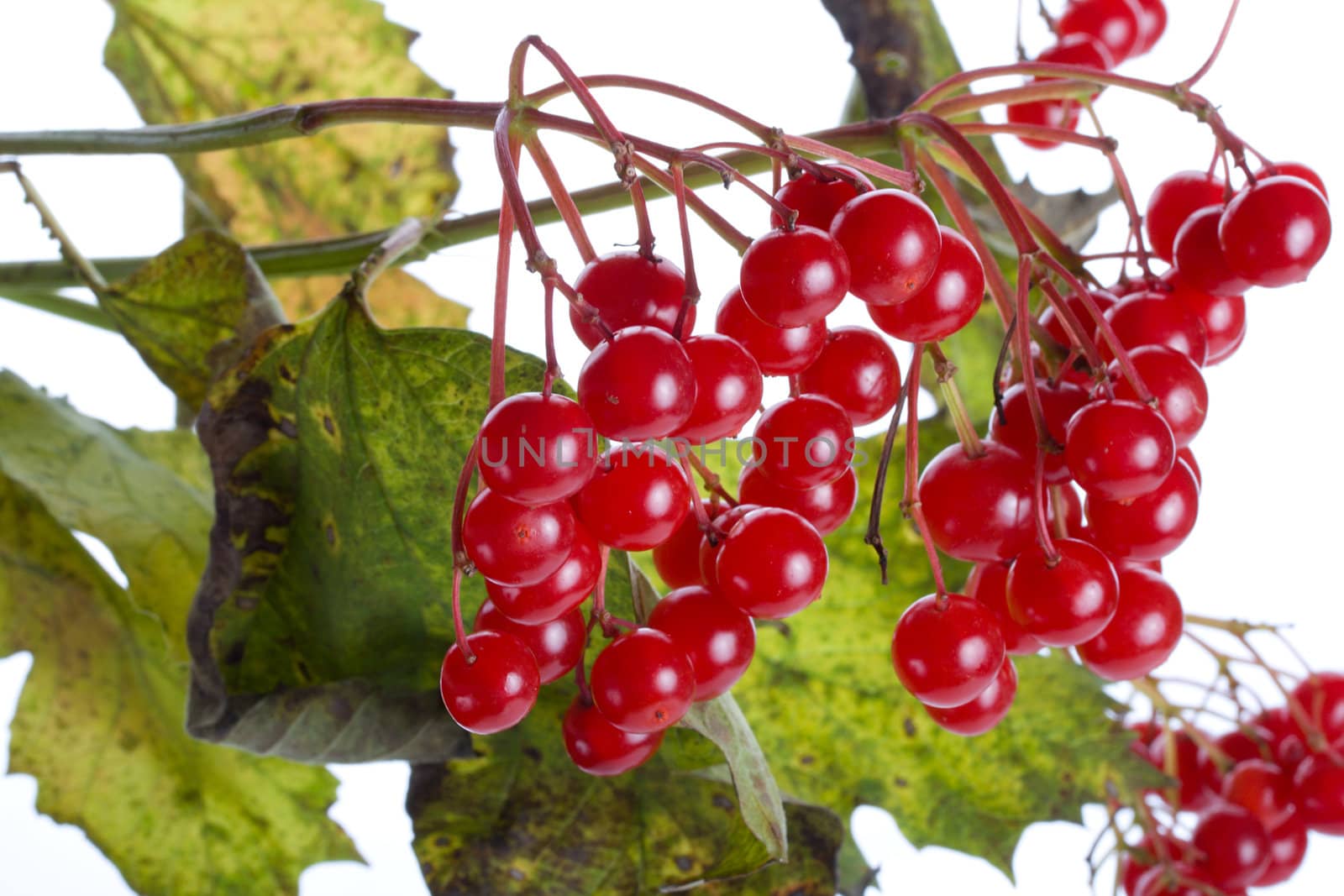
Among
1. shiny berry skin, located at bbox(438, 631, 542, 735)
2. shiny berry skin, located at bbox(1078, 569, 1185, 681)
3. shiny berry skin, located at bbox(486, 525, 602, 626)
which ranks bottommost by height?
shiny berry skin, located at bbox(438, 631, 542, 735)

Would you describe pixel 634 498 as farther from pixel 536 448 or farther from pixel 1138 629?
pixel 1138 629

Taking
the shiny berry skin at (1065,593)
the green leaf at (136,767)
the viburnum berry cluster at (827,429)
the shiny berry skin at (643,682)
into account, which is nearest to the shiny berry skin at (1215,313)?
the viburnum berry cluster at (827,429)

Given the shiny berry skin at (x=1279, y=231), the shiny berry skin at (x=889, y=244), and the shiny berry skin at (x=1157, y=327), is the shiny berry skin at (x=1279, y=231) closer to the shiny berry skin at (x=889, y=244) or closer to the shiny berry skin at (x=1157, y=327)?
the shiny berry skin at (x=1157, y=327)

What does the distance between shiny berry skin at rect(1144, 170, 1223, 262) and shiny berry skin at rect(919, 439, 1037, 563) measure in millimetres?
120

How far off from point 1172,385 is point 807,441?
0.12m

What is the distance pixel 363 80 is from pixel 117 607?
1.11ft

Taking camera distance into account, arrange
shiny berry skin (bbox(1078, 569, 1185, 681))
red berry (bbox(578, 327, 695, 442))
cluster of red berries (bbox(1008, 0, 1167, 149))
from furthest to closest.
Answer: cluster of red berries (bbox(1008, 0, 1167, 149)), shiny berry skin (bbox(1078, 569, 1185, 681)), red berry (bbox(578, 327, 695, 442))

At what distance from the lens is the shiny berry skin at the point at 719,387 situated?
32 cm

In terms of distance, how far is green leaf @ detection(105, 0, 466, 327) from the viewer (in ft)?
2.53

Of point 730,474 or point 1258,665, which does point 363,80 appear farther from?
point 1258,665

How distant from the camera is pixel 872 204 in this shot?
0.33 metres

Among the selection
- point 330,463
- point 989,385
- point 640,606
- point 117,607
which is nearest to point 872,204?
point 640,606

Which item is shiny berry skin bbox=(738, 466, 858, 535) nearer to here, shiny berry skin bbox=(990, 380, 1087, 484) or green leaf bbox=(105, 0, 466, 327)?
shiny berry skin bbox=(990, 380, 1087, 484)

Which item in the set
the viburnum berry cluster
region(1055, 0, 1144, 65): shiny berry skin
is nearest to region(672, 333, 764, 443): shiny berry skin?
the viburnum berry cluster
